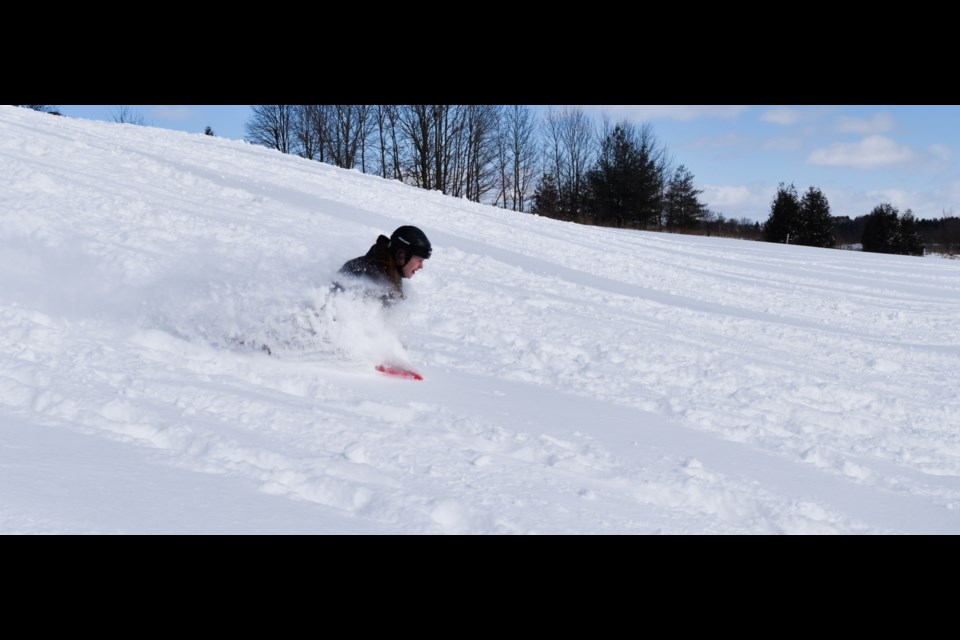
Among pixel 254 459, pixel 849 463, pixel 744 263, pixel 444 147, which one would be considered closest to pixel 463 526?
pixel 254 459

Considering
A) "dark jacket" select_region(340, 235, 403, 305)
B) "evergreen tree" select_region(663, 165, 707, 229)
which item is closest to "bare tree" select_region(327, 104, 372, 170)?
"evergreen tree" select_region(663, 165, 707, 229)

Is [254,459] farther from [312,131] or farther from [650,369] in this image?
[312,131]

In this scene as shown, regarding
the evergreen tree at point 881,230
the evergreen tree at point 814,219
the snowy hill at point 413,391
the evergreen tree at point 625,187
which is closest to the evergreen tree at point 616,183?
the evergreen tree at point 625,187

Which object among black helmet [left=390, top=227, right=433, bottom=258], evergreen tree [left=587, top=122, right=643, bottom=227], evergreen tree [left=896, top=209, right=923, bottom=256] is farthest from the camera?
evergreen tree [left=587, top=122, right=643, bottom=227]

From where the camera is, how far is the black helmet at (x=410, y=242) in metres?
4.93

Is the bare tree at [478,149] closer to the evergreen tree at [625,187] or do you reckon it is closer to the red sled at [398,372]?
the evergreen tree at [625,187]

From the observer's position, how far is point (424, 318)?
6.77 m

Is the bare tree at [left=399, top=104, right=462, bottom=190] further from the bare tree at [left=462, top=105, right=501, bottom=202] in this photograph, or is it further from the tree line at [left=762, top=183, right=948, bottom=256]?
the tree line at [left=762, top=183, right=948, bottom=256]

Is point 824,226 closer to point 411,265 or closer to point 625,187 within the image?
point 625,187

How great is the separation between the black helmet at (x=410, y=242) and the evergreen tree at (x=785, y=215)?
36.9 metres

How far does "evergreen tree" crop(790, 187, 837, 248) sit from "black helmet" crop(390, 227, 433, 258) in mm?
37082

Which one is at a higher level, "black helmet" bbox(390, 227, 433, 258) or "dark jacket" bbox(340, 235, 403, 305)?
"black helmet" bbox(390, 227, 433, 258)

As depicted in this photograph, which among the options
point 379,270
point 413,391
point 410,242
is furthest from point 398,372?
point 410,242

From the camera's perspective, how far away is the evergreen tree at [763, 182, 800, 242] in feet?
123
